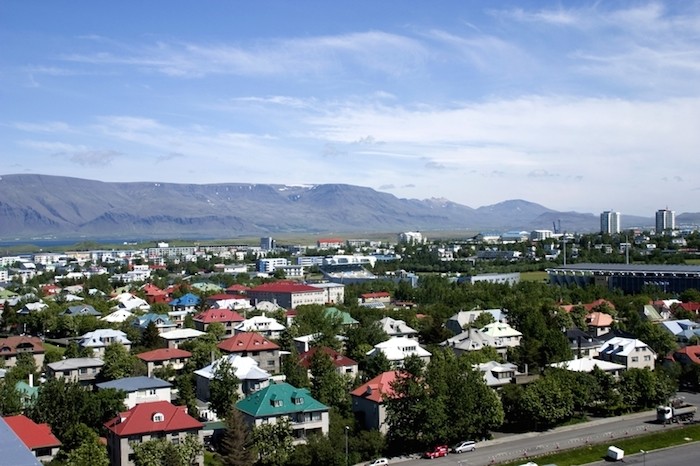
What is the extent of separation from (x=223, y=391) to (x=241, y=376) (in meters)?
1.62

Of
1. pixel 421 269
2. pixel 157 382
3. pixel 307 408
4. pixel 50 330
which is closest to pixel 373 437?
pixel 307 408

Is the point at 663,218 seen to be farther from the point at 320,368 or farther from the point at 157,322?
the point at 320,368

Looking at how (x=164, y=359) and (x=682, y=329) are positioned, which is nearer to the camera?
(x=164, y=359)

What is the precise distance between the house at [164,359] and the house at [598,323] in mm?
14149

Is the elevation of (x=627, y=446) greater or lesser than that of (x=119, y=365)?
lesser

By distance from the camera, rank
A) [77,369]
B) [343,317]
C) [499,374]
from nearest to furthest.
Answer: [499,374] < [77,369] < [343,317]

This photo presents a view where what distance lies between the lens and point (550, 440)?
50.3ft

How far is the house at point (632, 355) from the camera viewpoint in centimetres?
2011

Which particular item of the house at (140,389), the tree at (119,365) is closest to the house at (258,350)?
the tree at (119,365)

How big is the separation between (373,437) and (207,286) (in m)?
30.1

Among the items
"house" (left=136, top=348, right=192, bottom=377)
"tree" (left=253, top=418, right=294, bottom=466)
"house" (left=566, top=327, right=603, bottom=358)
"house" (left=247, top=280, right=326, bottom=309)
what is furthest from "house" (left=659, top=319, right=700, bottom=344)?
"house" (left=247, top=280, right=326, bottom=309)

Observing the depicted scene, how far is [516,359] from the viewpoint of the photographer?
67.7ft

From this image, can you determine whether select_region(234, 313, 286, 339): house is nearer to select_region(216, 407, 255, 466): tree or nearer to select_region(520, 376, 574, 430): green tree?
select_region(520, 376, 574, 430): green tree

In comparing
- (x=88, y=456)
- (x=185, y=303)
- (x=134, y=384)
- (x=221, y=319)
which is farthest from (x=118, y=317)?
(x=88, y=456)
